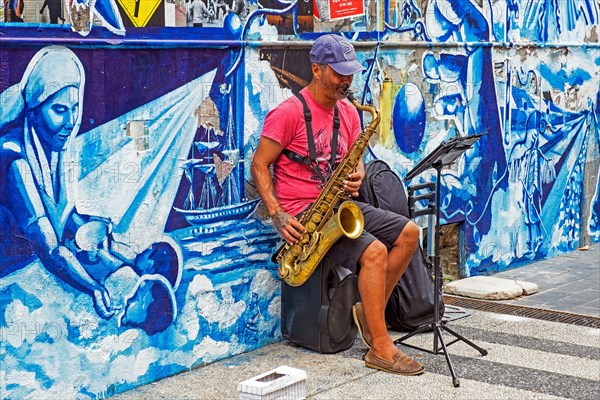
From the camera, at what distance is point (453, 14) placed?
7777mm

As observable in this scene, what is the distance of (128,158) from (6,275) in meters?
0.94

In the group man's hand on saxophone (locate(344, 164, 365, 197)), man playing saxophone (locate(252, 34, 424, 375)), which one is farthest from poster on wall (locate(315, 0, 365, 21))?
man's hand on saxophone (locate(344, 164, 365, 197))

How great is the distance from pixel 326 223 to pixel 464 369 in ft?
Result: 3.88

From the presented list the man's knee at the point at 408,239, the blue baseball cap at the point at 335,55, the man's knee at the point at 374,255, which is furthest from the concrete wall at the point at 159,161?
the man's knee at the point at 408,239

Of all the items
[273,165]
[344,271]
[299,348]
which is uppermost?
[273,165]

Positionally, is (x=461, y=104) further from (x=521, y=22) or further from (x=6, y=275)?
(x=6, y=275)

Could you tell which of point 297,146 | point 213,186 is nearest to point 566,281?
point 297,146

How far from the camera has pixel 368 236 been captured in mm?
5848

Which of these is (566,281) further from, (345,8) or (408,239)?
(345,8)

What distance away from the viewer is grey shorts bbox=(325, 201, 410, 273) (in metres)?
5.80

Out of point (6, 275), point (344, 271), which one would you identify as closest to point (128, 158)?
point (6, 275)

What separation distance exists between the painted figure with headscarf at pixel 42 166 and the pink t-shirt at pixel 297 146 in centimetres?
136

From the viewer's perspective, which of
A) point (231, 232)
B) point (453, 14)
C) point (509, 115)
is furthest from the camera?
point (509, 115)

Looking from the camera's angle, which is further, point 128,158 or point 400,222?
point 400,222
